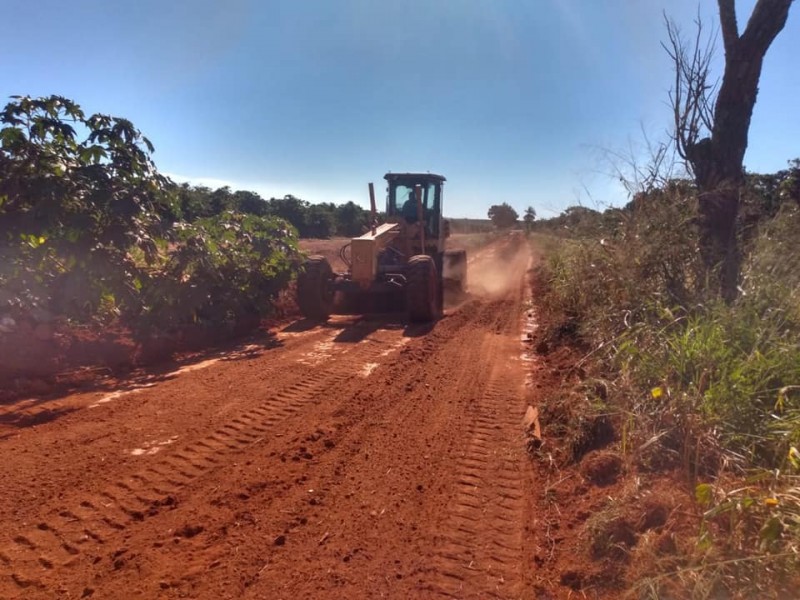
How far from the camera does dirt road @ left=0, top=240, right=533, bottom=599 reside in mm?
2887

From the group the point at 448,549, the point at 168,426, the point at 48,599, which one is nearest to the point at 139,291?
the point at 168,426

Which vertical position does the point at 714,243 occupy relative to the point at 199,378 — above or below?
above

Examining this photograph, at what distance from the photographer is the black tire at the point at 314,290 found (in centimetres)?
1102

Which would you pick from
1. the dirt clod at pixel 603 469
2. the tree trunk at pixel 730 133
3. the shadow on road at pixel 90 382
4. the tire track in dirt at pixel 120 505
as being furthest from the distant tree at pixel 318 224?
the dirt clod at pixel 603 469

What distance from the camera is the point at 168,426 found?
4844 mm

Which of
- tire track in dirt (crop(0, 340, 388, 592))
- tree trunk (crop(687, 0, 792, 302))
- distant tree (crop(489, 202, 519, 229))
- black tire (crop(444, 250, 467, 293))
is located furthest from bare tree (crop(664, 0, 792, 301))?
distant tree (crop(489, 202, 519, 229))

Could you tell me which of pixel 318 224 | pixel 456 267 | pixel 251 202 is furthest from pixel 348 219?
pixel 456 267

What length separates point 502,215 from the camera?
66.8 meters

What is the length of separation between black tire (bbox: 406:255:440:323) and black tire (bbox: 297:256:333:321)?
5.75 feet

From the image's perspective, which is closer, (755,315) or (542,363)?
(755,315)

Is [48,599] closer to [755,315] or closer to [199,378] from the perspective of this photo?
[199,378]

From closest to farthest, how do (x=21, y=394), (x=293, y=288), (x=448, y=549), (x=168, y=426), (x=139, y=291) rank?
1. (x=448, y=549)
2. (x=168, y=426)
3. (x=21, y=394)
4. (x=139, y=291)
5. (x=293, y=288)

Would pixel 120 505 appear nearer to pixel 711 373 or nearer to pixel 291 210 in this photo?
pixel 711 373

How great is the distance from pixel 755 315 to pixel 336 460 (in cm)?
346
